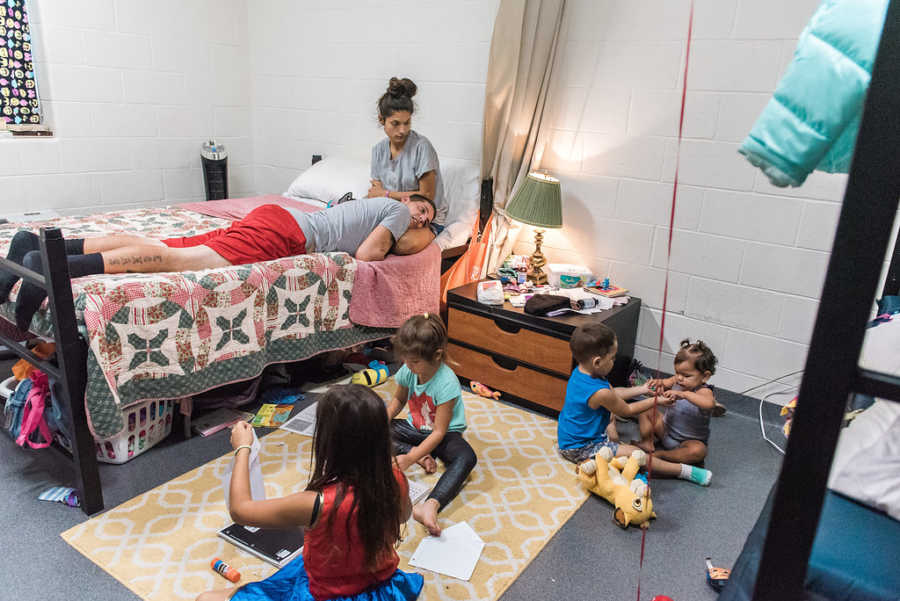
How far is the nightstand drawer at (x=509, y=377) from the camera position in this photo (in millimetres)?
2631


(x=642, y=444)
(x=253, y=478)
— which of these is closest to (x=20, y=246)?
(x=253, y=478)

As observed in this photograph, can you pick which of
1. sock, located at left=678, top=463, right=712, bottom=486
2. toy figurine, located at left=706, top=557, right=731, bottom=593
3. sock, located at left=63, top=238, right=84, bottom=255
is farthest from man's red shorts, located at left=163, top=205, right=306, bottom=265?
toy figurine, located at left=706, top=557, right=731, bottom=593

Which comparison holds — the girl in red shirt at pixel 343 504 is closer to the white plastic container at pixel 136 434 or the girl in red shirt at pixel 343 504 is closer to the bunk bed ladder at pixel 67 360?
the bunk bed ladder at pixel 67 360

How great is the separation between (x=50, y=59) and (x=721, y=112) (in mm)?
3448

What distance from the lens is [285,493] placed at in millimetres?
2055

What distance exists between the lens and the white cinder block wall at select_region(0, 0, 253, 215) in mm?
3393

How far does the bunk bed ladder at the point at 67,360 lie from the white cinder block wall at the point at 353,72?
2.21 metres

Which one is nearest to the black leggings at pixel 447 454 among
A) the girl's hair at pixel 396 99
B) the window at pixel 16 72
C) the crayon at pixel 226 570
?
the crayon at pixel 226 570

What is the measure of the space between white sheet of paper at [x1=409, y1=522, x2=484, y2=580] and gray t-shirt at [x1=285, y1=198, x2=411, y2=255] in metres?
1.38

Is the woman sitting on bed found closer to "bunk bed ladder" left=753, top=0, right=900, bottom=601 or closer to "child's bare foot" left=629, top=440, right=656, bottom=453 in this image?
"child's bare foot" left=629, top=440, right=656, bottom=453

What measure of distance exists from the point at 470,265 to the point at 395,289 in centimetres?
51

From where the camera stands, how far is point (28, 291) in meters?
1.89

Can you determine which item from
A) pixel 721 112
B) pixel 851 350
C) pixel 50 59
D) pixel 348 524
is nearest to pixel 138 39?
pixel 50 59

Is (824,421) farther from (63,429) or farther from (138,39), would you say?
(138,39)
